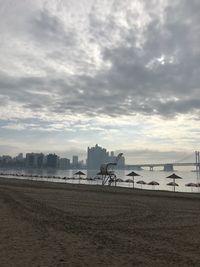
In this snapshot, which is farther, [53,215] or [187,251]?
[53,215]

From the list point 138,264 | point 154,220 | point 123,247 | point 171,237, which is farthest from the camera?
point 154,220

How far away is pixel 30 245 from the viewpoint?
11016 millimetres

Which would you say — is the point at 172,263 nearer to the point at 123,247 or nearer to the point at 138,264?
the point at 138,264

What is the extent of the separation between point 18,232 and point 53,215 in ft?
17.4

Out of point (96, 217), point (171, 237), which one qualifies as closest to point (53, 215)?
point (96, 217)

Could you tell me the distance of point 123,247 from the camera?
1101 centimetres

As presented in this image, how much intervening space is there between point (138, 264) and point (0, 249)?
363cm

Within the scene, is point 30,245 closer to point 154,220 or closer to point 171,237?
point 171,237

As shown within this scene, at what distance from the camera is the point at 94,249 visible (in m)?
10.6

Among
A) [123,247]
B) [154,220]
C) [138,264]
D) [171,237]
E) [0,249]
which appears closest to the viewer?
[138,264]

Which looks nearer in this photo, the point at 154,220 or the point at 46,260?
the point at 46,260

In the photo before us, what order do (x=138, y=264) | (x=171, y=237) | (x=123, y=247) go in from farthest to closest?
(x=171, y=237) < (x=123, y=247) < (x=138, y=264)

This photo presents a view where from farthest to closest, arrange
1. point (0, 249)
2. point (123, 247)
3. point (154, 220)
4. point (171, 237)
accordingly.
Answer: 1. point (154, 220)
2. point (171, 237)
3. point (123, 247)
4. point (0, 249)

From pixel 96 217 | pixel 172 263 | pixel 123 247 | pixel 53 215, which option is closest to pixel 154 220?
pixel 96 217
